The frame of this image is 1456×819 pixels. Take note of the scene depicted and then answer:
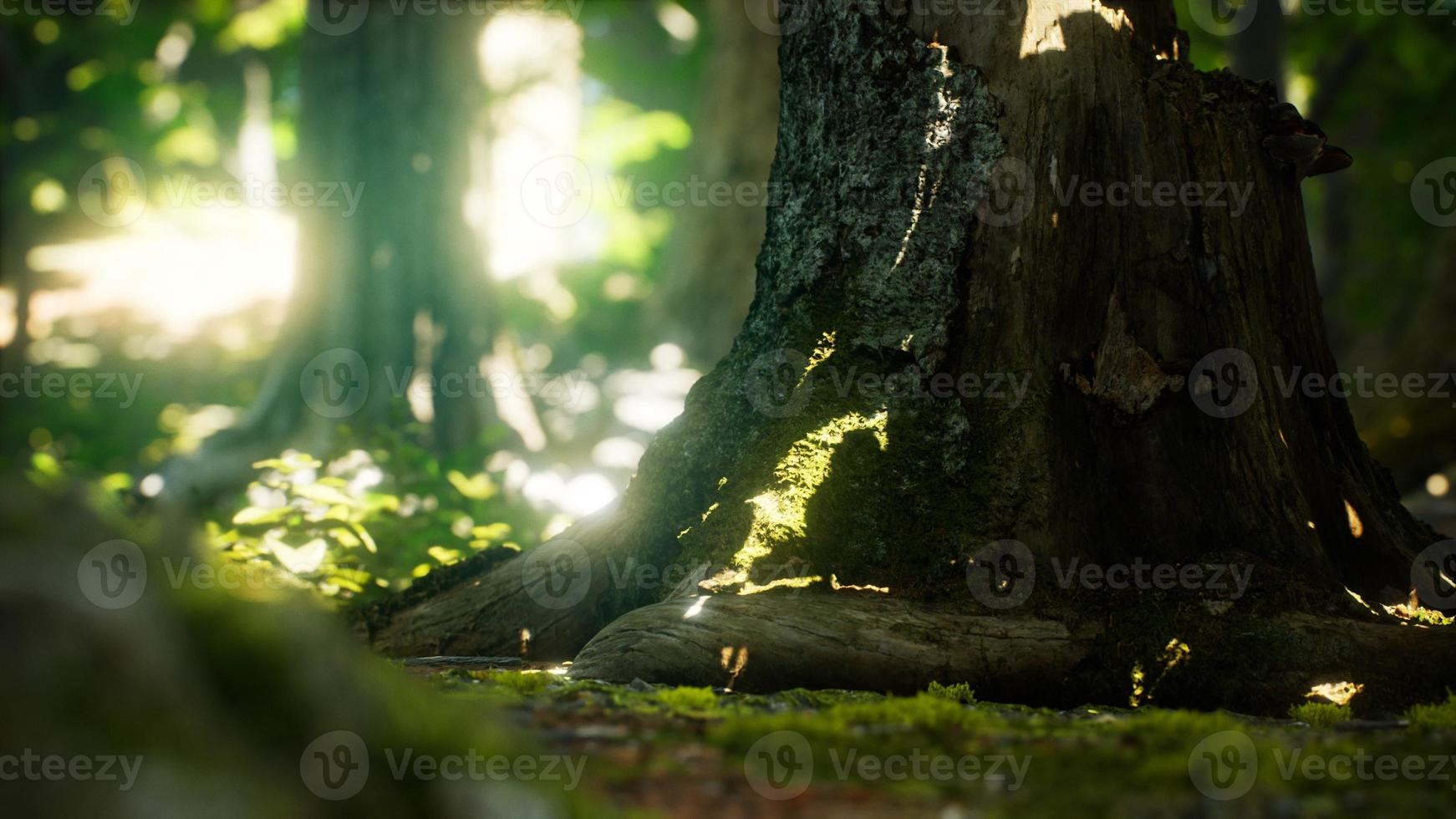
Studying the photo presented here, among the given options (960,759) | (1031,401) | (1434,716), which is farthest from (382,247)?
(1434,716)

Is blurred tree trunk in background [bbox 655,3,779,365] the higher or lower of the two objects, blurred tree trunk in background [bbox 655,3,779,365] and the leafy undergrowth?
the higher

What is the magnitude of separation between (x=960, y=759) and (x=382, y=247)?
25.3 ft

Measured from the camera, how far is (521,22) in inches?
513

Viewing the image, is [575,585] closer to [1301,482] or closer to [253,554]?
[253,554]

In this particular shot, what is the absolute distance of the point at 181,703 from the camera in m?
1.83

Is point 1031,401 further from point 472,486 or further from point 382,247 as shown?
point 382,247

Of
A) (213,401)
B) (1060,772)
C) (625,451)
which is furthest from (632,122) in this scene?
(1060,772)

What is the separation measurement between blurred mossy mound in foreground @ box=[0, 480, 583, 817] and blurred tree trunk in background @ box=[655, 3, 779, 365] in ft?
40.0

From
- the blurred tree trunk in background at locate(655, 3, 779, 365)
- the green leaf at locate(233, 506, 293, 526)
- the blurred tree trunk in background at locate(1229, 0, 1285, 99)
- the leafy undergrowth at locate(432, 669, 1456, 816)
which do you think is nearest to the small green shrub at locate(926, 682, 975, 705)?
the leafy undergrowth at locate(432, 669, 1456, 816)

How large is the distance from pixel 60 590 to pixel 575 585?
10.5ft

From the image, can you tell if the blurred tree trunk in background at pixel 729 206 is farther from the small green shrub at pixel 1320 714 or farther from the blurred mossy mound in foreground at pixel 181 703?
the blurred mossy mound in foreground at pixel 181 703

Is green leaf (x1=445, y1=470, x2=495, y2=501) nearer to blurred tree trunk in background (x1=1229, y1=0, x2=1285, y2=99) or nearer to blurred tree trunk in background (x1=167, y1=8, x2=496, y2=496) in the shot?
blurred tree trunk in background (x1=167, y1=8, x2=496, y2=496)

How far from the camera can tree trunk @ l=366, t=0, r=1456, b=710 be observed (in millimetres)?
4125

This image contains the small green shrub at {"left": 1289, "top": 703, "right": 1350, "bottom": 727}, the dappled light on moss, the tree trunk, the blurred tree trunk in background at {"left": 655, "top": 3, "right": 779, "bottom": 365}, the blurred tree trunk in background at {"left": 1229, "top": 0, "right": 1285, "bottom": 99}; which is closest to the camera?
the small green shrub at {"left": 1289, "top": 703, "right": 1350, "bottom": 727}
